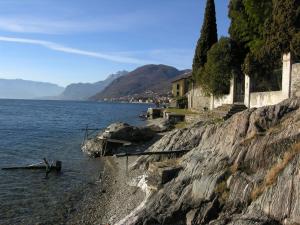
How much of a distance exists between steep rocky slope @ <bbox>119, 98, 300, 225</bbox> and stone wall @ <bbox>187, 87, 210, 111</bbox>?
3711 cm

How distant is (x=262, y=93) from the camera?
3428 cm

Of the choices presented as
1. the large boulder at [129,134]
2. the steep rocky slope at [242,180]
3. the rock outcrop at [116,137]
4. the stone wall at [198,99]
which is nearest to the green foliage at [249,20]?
the stone wall at [198,99]

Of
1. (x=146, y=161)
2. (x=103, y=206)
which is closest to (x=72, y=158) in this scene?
(x=146, y=161)

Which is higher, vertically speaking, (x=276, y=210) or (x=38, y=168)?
(x=276, y=210)

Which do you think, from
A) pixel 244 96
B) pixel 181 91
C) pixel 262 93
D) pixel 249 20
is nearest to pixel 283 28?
pixel 262 93

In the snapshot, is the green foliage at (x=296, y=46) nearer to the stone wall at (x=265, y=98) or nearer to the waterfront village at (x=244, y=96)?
the waterfront village at (x=244, y=96)

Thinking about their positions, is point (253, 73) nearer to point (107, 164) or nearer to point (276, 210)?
point (107, 164)

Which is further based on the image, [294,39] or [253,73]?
[253,73]

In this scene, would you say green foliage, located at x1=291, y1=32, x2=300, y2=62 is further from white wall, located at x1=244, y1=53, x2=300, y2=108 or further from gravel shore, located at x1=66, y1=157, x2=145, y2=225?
gravel shore, located at x1=66, y1=157, x2=145, y2=225

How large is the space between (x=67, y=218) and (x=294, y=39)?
19642 mm

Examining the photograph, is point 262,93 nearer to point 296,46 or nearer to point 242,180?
point 296,46

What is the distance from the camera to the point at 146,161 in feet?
100

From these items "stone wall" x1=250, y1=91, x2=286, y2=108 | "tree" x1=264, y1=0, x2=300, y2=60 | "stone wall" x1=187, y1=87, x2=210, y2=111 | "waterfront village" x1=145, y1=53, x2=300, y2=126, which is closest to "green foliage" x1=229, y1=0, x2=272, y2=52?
"waterfront village" x1=145, y1=53, x2=300, y2=126

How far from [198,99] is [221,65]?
19058mm
